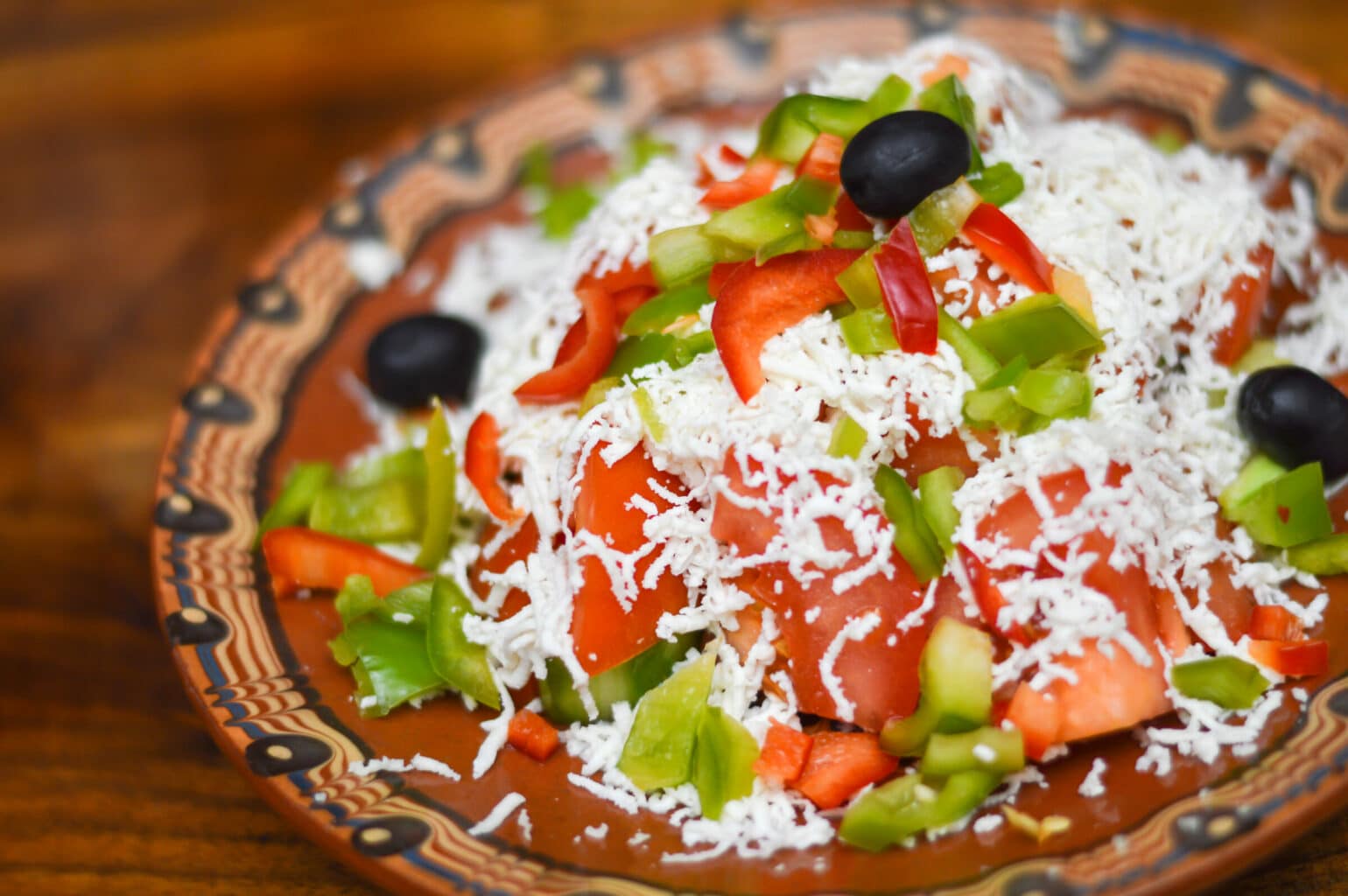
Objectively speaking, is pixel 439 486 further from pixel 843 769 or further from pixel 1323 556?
pixel 1323 556

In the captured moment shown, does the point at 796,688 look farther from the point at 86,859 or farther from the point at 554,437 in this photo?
the point at 86,859

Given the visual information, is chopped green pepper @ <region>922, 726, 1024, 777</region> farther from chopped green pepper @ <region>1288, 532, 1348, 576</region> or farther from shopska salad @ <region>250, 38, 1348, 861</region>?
chopped green pepper @ <region>1288, 532, 1348, 576</region>

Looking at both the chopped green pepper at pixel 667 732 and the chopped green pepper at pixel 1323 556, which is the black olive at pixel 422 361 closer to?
the chopped green pepper at pixel 667 732

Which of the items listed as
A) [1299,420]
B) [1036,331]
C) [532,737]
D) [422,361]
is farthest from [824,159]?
[532,737]

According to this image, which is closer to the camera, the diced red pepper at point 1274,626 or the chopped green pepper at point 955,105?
the diced red pepper at point 1274,626

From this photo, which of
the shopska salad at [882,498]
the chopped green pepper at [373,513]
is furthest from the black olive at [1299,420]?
the chopped green pepper at [373,513]

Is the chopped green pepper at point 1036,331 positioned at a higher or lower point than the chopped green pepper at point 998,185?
lower
